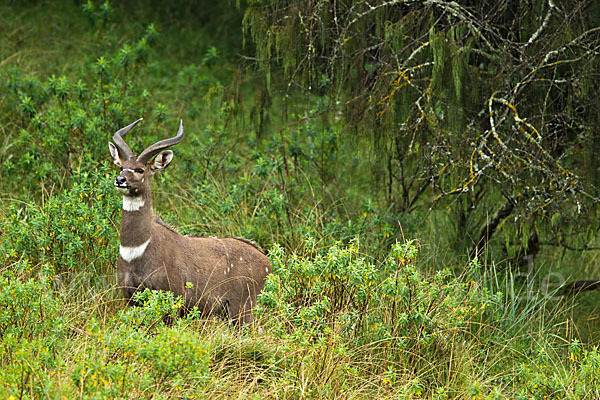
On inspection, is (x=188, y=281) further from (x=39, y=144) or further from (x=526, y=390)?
(x=39, y=144)

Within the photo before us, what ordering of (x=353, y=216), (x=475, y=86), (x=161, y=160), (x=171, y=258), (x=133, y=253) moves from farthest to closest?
1. (x=353, y=216)
2. (x=475, y=86)
3. (x=161, y=160)
4. (x=171, y=258)
5. (x=133, y=253)

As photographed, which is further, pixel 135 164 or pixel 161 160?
pixel 161 160

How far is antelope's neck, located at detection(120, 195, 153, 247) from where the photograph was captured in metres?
6.05

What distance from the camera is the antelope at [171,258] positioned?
603 cm

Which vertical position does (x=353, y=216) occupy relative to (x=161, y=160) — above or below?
below

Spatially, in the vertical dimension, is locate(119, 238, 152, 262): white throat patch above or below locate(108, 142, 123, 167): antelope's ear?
below

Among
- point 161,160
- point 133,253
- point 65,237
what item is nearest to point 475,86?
point 161,160

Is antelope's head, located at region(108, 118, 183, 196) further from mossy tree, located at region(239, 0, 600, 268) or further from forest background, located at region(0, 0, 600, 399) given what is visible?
mossy tree, located at region(239, 0, 600, 268)

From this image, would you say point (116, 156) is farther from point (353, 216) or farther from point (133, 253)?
point (353, 216)

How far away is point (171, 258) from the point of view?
6.21m

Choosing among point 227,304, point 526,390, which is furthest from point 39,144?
point 526,390

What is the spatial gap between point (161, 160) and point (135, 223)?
63 centimetres

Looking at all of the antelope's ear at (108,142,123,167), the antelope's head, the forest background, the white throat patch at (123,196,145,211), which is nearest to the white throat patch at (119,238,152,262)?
the white throat patch at (123,196,145,211)

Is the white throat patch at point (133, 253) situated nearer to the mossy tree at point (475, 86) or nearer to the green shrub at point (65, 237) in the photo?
the green shrub at point (65, 237)
